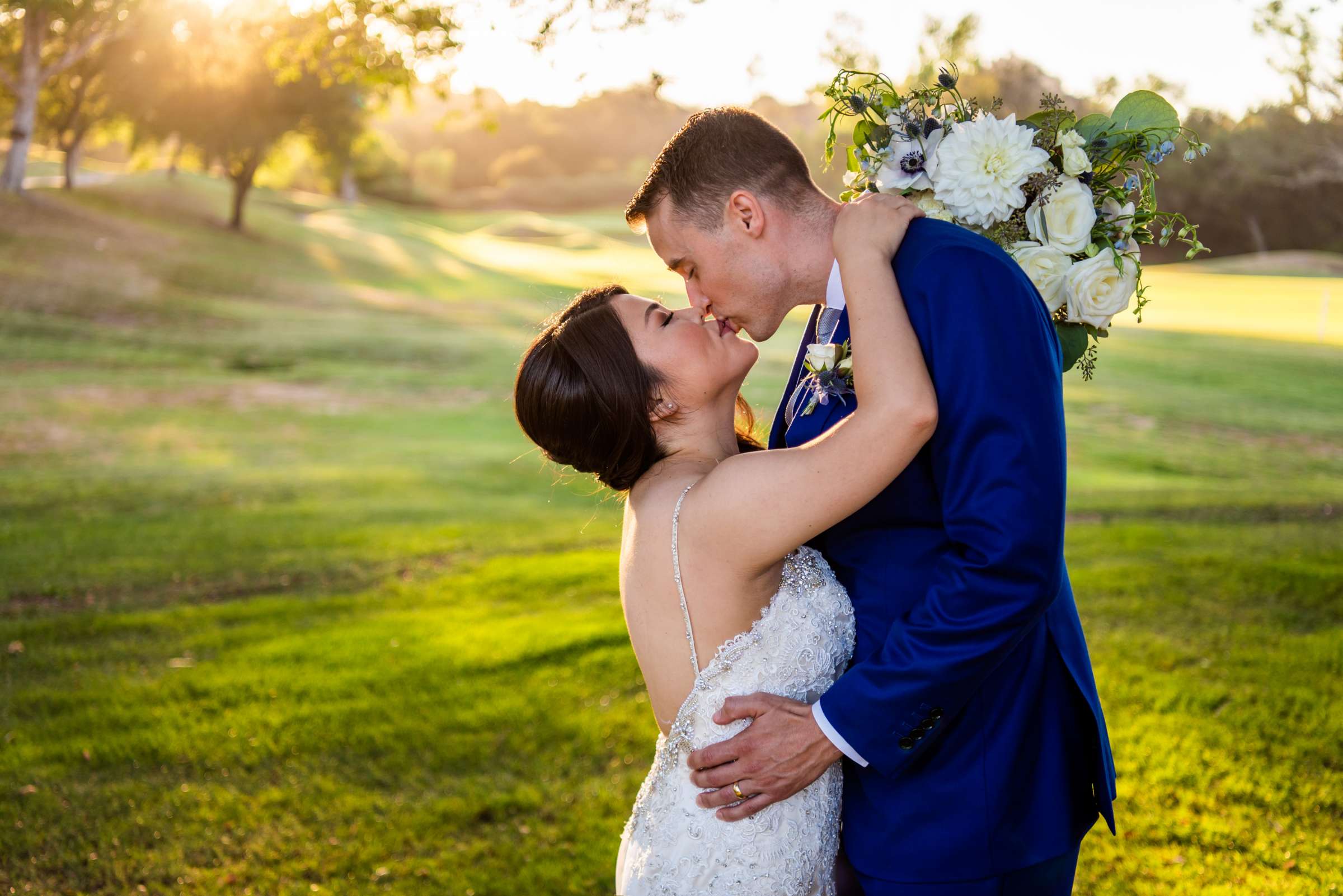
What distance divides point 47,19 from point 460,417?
809 inches

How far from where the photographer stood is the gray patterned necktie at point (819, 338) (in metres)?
2.67

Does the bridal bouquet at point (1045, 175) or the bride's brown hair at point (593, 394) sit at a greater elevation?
the bridal bouquet at point (1045, 175)

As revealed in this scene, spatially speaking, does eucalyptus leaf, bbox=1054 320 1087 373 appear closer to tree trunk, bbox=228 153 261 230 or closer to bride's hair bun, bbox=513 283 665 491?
bride's hair bun, bbox=513 283 665 491

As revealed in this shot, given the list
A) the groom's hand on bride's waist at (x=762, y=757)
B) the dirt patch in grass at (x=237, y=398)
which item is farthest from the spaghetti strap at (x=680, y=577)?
the dirt patch in grass at (x=237, y=398)

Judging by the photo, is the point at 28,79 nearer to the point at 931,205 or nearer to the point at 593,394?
the point at 593,394

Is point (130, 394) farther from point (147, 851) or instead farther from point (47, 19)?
point (47, 19)

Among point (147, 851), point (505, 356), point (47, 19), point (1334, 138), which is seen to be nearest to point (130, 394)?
point (505, 356)

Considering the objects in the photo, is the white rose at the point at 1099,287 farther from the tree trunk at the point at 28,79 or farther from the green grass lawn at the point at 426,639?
the tree trunk at the point at 28,79

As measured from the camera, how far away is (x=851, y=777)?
8.36ft

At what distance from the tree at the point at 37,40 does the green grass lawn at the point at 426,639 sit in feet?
42.7

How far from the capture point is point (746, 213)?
9.20ft

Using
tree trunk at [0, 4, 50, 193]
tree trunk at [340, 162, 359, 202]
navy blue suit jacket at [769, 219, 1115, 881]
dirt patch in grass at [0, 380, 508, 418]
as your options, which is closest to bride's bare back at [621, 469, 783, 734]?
navy blue suit jacket at [769, 219, 1115, 881]

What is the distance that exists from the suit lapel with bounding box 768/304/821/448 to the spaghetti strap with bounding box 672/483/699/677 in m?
0.43

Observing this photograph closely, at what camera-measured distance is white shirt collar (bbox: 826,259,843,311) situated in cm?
264
